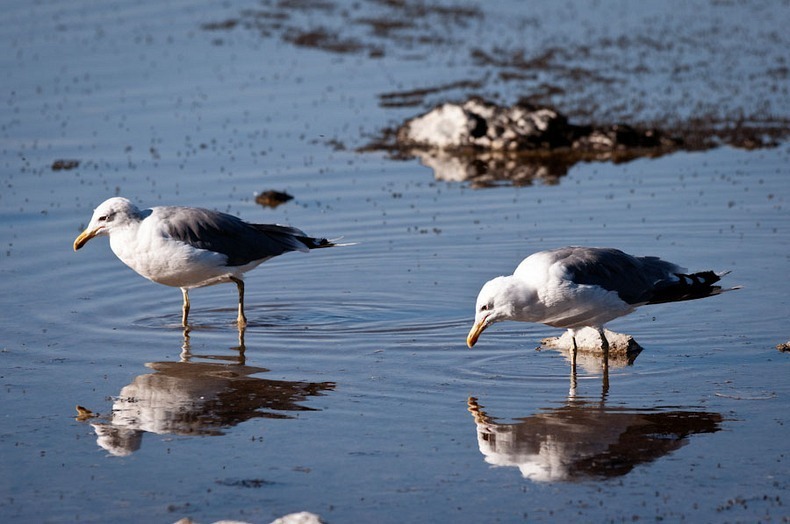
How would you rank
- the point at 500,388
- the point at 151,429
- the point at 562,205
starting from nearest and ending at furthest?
the point at 151,429 < the point at 500,388 < the point at 562,205

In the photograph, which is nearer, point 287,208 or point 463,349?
point 463,349

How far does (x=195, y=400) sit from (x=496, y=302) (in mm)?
2633


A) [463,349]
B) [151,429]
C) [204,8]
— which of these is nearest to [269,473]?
[151,429]

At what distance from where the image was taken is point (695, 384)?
1091 cm

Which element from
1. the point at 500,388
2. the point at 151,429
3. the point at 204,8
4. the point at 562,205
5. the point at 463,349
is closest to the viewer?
the point at 151,429

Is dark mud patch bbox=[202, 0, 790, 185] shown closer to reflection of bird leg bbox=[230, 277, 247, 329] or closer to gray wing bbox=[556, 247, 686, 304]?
reflection of bird leg bbox=[230, 277, 247, 329]

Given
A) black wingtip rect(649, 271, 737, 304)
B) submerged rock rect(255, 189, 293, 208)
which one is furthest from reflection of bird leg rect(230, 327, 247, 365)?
submerged rock rect(255, 189, 293, 208)

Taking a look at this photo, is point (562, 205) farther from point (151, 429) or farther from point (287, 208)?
point (151, 429)

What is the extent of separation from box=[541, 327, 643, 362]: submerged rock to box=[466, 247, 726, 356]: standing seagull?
1.32 feet

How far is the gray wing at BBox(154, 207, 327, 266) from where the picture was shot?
41.8 feet

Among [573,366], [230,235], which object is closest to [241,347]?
[230,235]

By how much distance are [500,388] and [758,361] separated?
243 cm

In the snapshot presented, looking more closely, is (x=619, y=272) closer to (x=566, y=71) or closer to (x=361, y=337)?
(x=361, y=337)

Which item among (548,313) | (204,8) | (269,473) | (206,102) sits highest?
(204,8)
